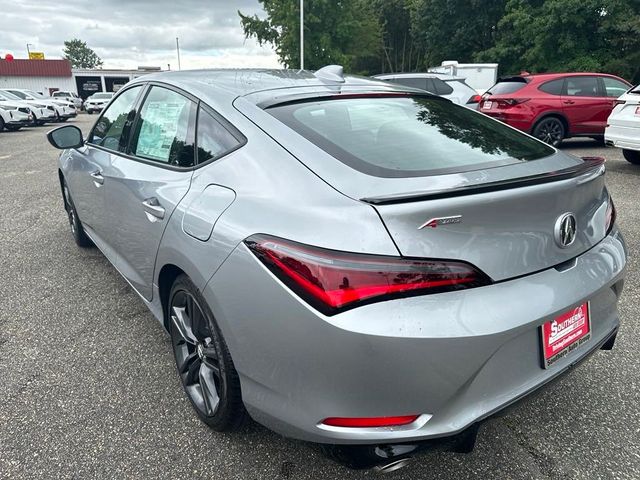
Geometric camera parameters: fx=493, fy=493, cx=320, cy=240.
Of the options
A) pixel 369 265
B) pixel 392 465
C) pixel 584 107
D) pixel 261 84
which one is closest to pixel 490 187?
pixel 369 265

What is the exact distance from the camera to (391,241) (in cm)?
147

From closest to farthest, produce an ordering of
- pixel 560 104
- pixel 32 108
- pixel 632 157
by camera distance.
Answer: pixel 632 157
pixel 560 104
pixel 32 108

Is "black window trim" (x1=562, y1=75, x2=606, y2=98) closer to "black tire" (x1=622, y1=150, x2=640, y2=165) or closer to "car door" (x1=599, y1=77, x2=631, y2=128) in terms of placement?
"car door" (x1=599, y1=77, x2=631, y2=128)

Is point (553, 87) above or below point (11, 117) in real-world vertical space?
below

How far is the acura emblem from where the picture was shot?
170cm

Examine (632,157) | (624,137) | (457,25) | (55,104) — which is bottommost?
(632,157)

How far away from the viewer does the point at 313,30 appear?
34.5 metres

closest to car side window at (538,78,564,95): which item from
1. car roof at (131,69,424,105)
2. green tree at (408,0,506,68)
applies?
car roof at (131,69,424,105)

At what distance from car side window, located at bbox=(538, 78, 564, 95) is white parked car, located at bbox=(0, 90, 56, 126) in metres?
18.0

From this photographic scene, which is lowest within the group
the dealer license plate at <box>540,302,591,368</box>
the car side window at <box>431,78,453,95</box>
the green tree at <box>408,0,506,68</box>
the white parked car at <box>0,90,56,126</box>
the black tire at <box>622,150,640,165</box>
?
the dealer license plate at <box>540,302,591,368</box>

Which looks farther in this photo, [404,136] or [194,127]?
[194,127]

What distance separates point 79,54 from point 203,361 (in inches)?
5460

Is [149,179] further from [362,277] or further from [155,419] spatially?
[362,277]

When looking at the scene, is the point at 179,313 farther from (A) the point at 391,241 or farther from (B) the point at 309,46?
(B) the point at 309,46
